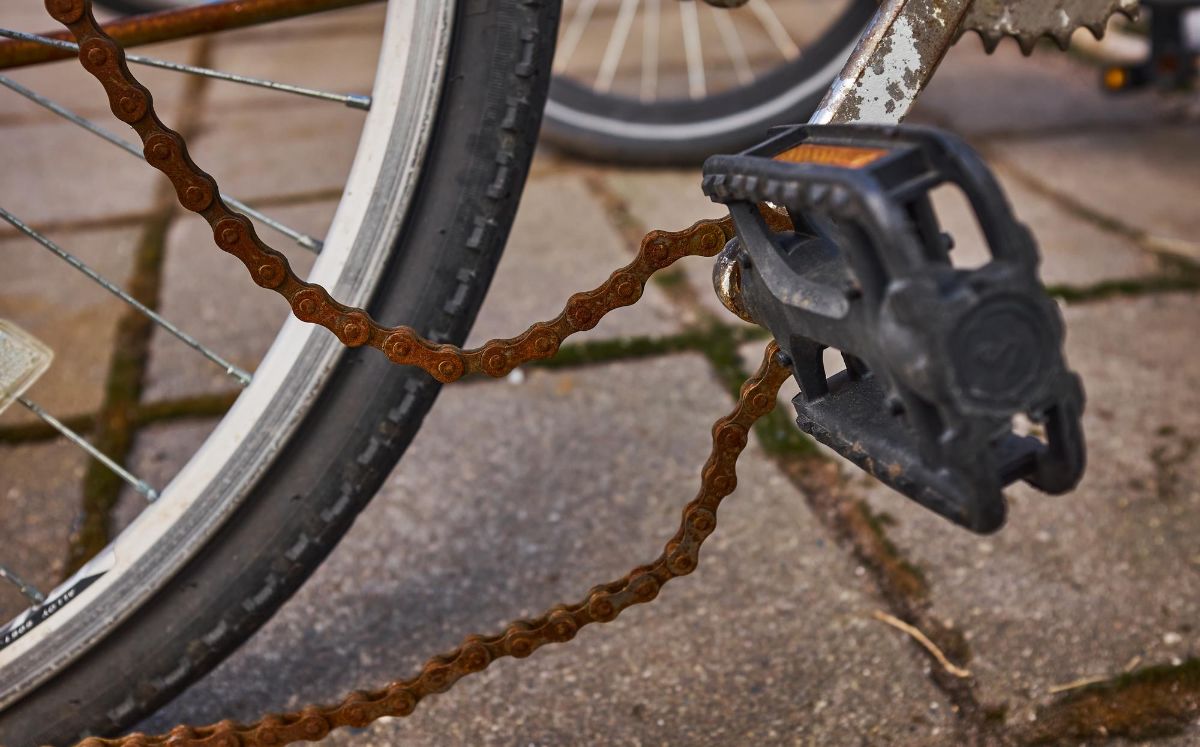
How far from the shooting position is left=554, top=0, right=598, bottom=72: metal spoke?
3012 mm

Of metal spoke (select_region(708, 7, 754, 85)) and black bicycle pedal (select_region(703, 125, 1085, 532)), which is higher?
metal spoke (select_region(708, 7, 754, 85))

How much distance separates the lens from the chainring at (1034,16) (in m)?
0.93

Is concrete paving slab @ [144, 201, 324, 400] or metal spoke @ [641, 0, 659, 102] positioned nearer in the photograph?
concrete paving slab @ [144, 201, 324, 400]

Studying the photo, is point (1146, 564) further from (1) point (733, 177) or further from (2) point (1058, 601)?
(1) point (733, 177)

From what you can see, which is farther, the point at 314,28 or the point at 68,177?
the point at 314,28

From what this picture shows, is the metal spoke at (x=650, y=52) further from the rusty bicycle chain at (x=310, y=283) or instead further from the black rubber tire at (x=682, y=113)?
the rusty bicycle chain at (x=310, y=283)

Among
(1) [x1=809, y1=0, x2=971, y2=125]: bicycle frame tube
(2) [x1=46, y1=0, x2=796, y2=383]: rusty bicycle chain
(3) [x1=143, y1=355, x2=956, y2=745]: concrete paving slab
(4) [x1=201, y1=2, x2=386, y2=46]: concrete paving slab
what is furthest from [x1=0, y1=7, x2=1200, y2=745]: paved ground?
(4) [x1=201, y1=2, x2=386, y2=46]: concrete paving slab

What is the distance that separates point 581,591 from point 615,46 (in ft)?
6.85

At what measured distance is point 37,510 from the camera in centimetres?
139

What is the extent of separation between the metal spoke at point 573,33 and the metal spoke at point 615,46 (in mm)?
81

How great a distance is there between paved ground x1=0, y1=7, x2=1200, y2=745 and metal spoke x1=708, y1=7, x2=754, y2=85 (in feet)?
2.58

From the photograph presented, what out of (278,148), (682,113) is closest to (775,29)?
(682,113)

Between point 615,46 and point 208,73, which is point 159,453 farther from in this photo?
point 615,46

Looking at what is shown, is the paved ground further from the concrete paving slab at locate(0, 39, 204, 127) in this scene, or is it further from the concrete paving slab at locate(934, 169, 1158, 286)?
the concrete paving slab at locate(0, 39, 204, 127)
